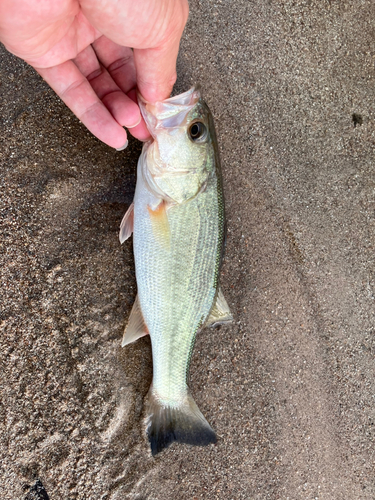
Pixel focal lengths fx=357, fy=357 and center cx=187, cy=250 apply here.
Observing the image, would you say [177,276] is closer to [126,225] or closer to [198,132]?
[126,225]

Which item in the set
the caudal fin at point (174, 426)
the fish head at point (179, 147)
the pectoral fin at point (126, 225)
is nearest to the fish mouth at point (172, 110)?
the fish head at point (179, 147)

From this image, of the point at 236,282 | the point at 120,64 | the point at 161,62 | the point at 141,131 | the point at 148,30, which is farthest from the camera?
the point at 236,282

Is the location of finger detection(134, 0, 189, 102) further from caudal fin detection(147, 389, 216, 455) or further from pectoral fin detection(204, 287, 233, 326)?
caudal fin detection(147, 389, 216, 455)

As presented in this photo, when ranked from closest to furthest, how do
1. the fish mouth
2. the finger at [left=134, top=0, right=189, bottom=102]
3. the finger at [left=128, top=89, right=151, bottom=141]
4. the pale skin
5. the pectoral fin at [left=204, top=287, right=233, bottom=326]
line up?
the pale skin → the finger at [left=134, top=0, right=189, bottom=102] → the fish mouth → the finger at [left=128, top=89, right=151, bottom=141] → the pectoral fin at [left=204, top=287, right=233, bottom=326]

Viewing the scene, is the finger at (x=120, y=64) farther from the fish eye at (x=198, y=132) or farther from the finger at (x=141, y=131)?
the fish eye at (x=198, y=132)

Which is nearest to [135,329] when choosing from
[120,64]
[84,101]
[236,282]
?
[236,282]

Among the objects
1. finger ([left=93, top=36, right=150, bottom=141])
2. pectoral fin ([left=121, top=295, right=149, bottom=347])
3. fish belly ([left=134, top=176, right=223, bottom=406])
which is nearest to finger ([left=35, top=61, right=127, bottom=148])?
finger ([left=93, top=36, right=150, bottom=141])
